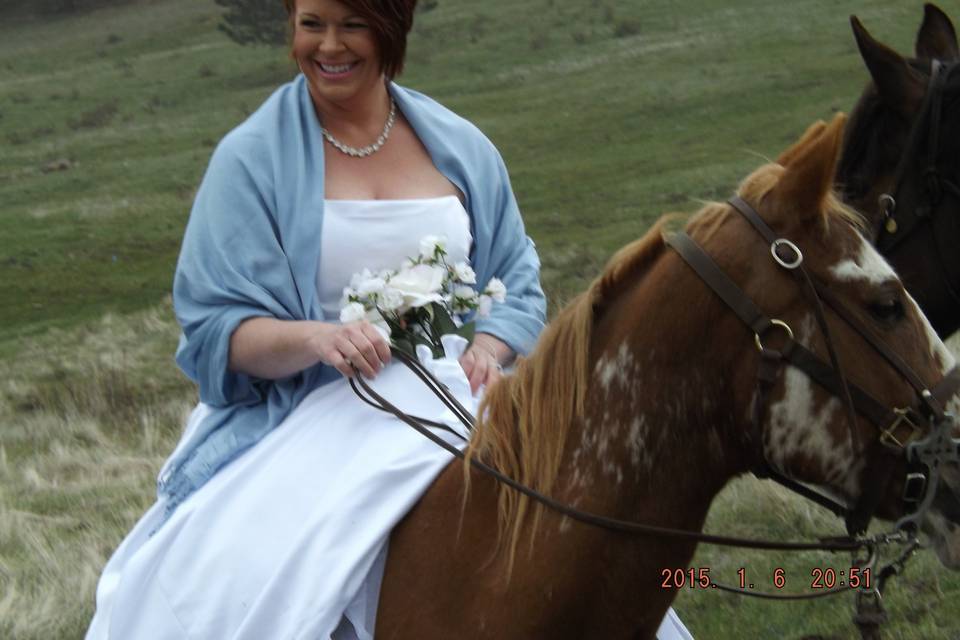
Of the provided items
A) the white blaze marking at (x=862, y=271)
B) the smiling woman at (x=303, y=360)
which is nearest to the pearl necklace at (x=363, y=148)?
the smiling woman at (x=303, y=360)

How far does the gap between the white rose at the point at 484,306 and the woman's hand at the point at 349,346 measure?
1.57 ft

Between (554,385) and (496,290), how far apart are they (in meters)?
0.77

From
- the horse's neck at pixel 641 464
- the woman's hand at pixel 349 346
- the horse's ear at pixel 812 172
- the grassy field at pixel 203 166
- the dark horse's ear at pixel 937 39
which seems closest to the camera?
the horse's ear at pixel 812 172

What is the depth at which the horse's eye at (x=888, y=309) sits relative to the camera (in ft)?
9.48

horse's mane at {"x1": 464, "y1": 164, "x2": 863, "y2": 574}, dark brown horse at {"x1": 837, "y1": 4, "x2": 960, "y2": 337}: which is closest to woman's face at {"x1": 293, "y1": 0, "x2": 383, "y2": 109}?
horse's mane at {"x1": 464, "y1": 164, "x2": 863, "y2": 574}

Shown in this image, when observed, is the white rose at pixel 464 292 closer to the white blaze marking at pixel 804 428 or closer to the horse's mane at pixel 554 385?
the horse's mane at pixel 554 385

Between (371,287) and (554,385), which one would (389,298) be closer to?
(371,287)

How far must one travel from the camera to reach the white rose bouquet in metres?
3.52

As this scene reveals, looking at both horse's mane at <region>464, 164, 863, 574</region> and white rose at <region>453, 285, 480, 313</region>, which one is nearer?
horse's mane at <region>464, 164, 863, 574</region>

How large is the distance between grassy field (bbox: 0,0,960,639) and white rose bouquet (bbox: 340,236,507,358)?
9.30 ft

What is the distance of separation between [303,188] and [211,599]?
1080 millimetres

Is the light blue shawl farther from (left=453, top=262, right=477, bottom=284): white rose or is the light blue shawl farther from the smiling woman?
(left=453, top=262, right=477, bottom=284): white rose

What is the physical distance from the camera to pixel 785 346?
9.38ft

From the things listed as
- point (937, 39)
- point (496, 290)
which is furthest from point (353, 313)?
point (937, 39)
